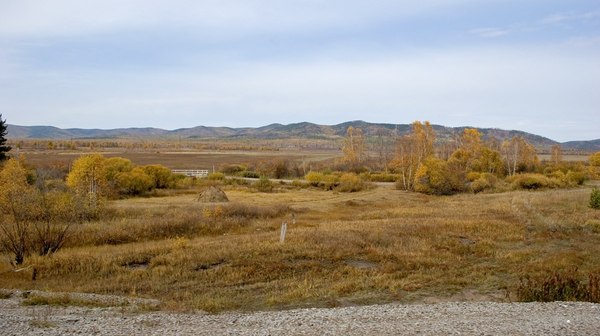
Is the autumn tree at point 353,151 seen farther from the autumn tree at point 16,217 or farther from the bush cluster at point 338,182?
the autumn tree at point 16,217

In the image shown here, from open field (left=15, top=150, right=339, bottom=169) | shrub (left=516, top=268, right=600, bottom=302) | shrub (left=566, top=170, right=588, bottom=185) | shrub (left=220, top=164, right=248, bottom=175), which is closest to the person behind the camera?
shrub (left=516, top=268, right=600, bottom=302)

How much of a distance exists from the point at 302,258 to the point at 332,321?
29.7 feet

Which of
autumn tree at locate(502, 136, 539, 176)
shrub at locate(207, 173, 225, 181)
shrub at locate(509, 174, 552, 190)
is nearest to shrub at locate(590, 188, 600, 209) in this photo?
shrub at locate(509, 174, 552, 190)

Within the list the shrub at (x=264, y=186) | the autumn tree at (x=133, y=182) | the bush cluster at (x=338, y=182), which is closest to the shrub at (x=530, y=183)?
the bush cluster at (x=338, y=182)

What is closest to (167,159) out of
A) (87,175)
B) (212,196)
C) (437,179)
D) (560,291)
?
(437,179)

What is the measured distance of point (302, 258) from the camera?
64.3ft

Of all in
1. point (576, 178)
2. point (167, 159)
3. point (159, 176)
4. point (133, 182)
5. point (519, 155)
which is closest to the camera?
point (133, 182)

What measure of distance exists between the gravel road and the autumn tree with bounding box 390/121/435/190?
47.8 m

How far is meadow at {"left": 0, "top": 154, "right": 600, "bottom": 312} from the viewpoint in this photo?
1466 centimetres

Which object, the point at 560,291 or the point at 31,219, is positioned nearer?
the point at 560,291

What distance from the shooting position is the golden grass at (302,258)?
48.6 ft

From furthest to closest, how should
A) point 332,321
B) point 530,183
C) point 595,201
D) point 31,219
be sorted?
point 530,183 < point 595,201 < point 31,219 < point 332,321

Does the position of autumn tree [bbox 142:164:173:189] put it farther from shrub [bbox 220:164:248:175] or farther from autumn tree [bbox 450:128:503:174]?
autumn tree [bbox 450:128:503:174]

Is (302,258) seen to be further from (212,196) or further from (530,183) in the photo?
(530,183)
